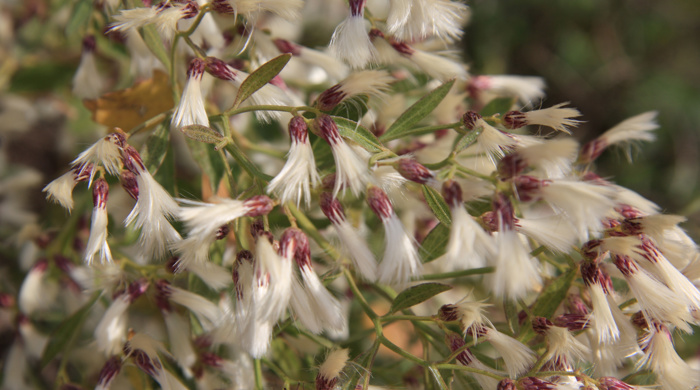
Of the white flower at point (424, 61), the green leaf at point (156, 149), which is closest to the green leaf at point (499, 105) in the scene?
the white flower at point (424, 61)

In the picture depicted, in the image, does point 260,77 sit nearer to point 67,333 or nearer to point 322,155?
point 322,155

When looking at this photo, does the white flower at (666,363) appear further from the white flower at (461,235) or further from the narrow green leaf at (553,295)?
the white flower at (461,235)

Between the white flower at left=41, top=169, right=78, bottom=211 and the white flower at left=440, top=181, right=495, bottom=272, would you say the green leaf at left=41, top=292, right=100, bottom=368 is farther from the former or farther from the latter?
the white flower at left=440, top=181, right=495, bottom=272

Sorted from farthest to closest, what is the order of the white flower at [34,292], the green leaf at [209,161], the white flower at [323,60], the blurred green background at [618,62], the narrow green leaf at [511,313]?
the blurred green background at [618,62]
the white flower at [34,292]
the white flower at [323,60]
the green leaf at [209,161]
the narrow green leaf at [511,313]

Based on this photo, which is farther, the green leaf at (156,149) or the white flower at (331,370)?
the green leaf at (156,149)

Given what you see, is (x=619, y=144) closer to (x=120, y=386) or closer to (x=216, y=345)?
(x=216, y=345)

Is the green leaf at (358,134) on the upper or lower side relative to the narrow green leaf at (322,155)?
upper

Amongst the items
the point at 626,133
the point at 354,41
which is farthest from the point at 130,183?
the point at 626,133
